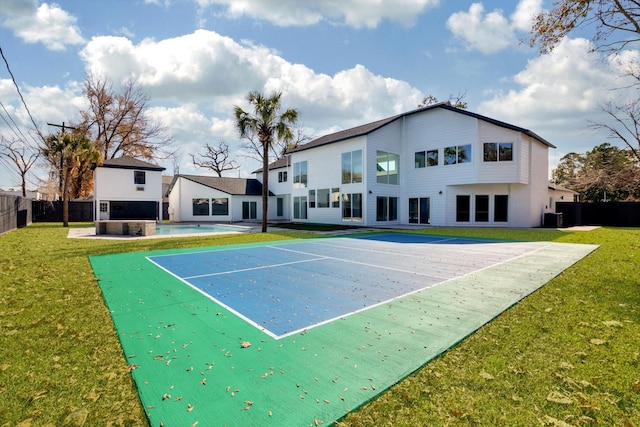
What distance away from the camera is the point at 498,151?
2045cm

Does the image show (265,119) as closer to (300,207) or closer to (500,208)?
(300,207)

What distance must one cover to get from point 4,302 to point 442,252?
10.8 meters

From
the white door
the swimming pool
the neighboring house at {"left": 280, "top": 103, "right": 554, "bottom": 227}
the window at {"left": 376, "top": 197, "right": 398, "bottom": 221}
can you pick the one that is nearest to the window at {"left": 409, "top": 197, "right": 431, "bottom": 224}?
the neighboring house at {"left": 280, "top": 103, "right": 554, "bottom": 227}

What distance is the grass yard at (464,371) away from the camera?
234cm

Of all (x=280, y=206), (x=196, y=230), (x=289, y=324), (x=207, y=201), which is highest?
(x=207, y=201)

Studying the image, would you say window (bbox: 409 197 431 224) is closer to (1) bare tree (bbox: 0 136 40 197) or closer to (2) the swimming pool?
(2) the swimming pool

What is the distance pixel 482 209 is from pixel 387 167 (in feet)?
23.5

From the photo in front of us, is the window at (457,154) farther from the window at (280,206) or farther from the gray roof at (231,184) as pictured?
the gray roof at (231,184)

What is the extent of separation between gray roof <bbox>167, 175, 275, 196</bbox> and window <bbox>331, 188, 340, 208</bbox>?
34.5 ft

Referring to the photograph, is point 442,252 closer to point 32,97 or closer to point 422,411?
point 422,411

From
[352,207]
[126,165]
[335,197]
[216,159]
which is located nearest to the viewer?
[352,207]

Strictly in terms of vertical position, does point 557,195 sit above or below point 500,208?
above

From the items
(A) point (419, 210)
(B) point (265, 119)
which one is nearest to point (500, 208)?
(A) point (419, 210)

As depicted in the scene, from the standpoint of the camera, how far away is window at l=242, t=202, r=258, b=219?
31438 mm
